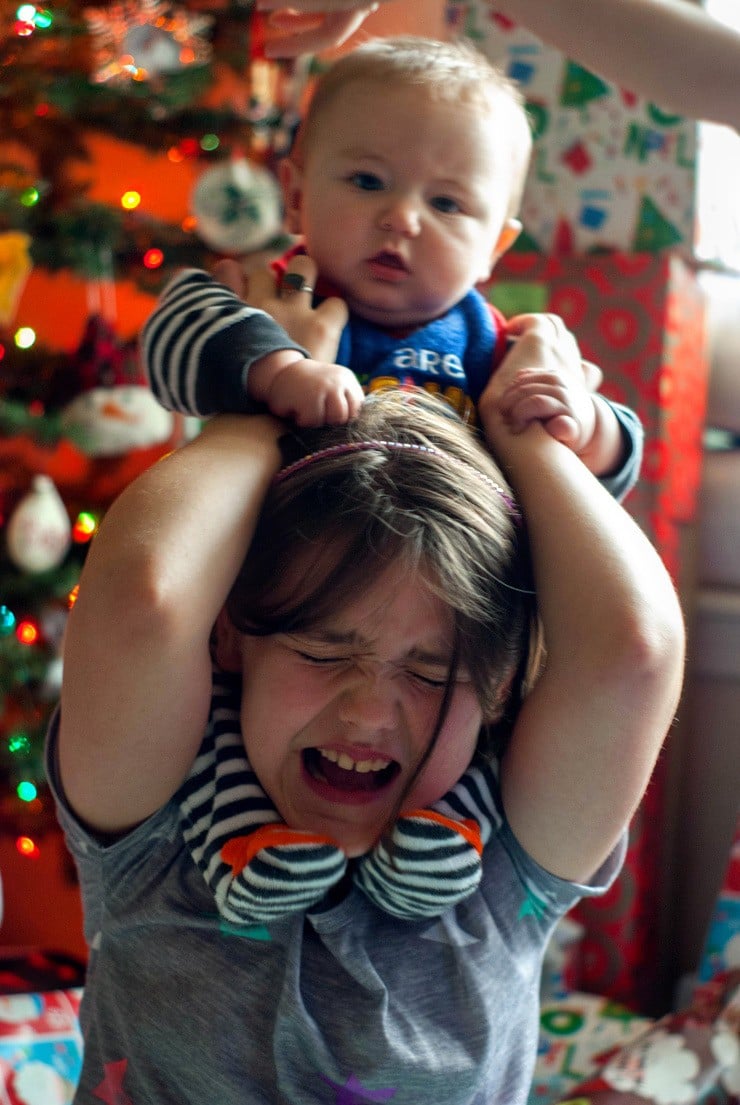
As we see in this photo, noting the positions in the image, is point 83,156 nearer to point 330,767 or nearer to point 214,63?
point 214,63

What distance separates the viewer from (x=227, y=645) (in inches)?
31.8

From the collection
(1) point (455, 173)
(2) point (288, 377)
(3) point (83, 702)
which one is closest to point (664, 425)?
(1) point (455, 173)

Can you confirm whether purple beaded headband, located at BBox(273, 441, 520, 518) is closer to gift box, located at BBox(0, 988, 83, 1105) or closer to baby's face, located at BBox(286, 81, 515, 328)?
baby's face, located at BBox(286, 81, 515, 328)

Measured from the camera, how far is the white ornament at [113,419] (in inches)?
70.1

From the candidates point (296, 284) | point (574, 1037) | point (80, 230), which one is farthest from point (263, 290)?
point (574, 1037)

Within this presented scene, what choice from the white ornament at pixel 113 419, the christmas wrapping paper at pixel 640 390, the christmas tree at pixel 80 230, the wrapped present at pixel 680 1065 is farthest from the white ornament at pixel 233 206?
the wrapped present at pixel 680 1065

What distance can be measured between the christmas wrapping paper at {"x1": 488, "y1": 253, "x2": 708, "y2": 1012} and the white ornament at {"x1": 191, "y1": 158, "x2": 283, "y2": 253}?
0.40 metres

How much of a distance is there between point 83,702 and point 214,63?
5.04 ft

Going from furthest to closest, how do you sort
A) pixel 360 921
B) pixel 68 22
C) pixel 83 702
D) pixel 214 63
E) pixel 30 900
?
pixel 30 900 < pixel 214 63 < pixel 68 22 < pixel 360 921 < pixel 83 702

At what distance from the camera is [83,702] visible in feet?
2.21

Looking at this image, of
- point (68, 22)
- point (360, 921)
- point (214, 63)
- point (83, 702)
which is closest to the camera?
point (83, 702)

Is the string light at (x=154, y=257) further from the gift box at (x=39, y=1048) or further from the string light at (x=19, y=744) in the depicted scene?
the gift box at (x=39, y=1048)

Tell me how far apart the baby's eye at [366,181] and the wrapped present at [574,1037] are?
1.26 meters

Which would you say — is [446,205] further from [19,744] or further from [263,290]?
[19,744]
